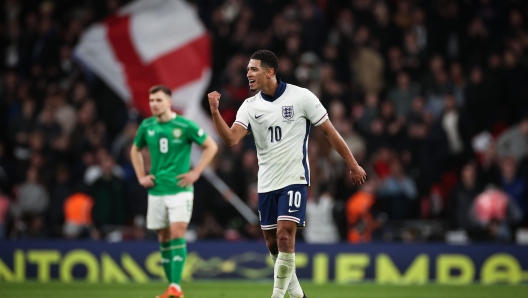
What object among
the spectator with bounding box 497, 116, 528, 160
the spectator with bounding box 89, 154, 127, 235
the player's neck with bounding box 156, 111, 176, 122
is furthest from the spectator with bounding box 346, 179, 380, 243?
the player's neck with bounding box 156, 111, 176, 122

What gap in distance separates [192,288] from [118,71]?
5.75 meters

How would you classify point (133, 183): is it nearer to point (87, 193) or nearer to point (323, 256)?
point (87, 193)

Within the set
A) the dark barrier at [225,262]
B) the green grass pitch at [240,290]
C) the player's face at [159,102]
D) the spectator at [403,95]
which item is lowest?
the green grass pitch at [240,290]

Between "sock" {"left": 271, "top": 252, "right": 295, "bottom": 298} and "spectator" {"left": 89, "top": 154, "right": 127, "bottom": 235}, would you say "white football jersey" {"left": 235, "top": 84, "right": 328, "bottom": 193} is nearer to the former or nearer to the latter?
"sock" {"left": 271, "top": 252, "right": 295, "bottom": 298}

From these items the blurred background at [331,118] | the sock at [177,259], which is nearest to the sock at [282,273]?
the sock at [177,259]

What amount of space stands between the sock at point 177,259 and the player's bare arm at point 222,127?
8.22 feet

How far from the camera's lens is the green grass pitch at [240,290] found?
12.9 meters

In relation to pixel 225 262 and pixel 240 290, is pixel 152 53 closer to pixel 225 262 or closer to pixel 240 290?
pixel 225 262

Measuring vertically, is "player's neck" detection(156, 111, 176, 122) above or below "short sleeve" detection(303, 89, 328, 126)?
above

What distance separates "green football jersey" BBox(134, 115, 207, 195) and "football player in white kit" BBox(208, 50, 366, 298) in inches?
90.2

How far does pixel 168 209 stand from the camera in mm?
11664

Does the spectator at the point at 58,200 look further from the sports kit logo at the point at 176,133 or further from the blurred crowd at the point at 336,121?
the sports kit logo at the point at 176,133

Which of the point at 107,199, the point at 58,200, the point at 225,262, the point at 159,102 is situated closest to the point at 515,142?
the point at 225,262

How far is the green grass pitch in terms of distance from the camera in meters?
12.9
